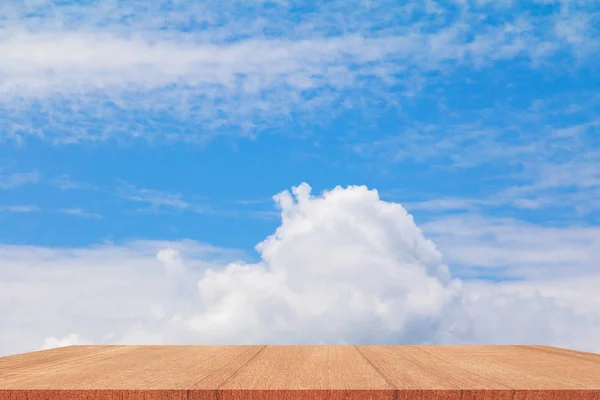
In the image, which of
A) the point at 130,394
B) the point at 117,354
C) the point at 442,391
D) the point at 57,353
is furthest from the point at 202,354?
the point at 442,391

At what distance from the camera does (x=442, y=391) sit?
4.45ft

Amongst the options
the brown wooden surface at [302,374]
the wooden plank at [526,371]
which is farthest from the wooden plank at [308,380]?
the wooden plank at [526,371]

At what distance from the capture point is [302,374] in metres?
1.61

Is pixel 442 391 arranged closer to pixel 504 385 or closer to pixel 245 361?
pixel 504 385

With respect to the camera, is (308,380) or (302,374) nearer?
(308,380)

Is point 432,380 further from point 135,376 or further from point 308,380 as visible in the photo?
point 135,376

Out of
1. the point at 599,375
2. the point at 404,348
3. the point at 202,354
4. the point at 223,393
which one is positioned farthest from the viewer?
the point at 404,348

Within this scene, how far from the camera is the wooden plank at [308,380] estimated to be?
134cm

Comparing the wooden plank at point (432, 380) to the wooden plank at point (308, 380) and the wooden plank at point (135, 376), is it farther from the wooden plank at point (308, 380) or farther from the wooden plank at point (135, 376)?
the wooden plank at point (135, 376)

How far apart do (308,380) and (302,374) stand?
117mm

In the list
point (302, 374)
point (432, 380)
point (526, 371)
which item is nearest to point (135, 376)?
Result: point (302, 374)

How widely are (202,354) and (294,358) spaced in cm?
37

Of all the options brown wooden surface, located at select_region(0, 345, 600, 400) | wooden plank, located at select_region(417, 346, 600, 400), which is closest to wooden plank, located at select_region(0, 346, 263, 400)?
brown wooden surface, located at select_region(0, 345, 600, 400)

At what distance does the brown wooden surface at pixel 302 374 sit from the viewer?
4.45ft
